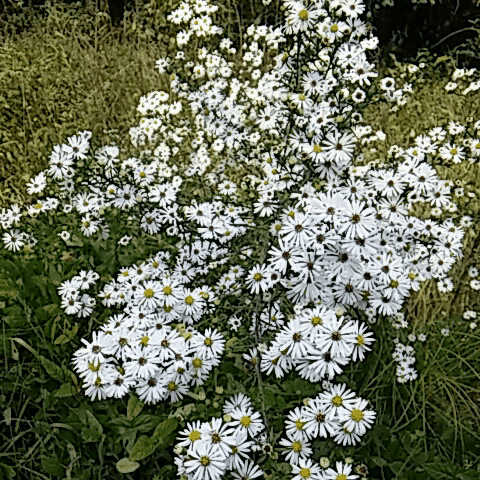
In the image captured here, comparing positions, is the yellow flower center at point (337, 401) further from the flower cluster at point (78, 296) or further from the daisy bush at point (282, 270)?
the flower cluster at point (78, 296)

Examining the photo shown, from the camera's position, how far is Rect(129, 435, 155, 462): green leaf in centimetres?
191

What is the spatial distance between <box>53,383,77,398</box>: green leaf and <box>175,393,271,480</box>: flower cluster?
66 centimetres

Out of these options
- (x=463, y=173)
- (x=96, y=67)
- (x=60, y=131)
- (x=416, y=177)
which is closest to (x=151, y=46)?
(x=96, y=67)

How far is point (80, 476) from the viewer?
211 cm

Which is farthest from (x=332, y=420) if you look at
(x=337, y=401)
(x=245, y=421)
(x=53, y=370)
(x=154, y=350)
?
(x=53, y=370)

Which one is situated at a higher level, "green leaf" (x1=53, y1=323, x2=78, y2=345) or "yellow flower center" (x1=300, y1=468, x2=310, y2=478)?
"yellow flower center" (x1=300, y1=468, x2=310, y2=478)

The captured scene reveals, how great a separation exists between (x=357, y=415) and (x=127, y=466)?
0.72 m

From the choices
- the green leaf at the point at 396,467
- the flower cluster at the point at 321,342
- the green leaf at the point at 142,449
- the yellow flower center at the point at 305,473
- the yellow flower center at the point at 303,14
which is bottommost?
the green leaf at the point at 396,467

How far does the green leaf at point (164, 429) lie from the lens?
1.92 m

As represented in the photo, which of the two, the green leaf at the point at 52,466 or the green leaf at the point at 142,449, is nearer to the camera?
the green leaf at the point at 142,449

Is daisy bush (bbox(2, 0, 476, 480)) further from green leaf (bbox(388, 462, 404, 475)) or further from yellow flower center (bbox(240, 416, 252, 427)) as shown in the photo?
green leaf (bbox(388, 462, 404, 475))

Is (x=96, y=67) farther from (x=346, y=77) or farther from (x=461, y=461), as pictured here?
(x=461, y=461)

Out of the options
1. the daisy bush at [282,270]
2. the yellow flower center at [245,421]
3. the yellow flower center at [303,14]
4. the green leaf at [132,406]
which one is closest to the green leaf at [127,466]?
the daisy bush at [282,270]

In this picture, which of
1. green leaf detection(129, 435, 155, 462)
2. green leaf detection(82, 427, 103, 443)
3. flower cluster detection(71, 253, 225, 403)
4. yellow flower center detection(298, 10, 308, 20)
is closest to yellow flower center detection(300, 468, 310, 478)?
flower cluster detection(71, 253, 225, 403)
